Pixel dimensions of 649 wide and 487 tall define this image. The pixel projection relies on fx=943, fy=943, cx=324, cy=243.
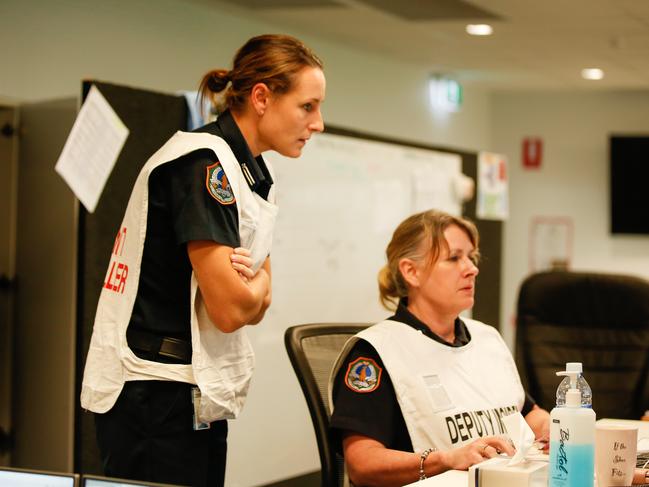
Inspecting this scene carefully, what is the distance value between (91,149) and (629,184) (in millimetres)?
5192

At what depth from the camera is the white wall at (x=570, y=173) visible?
7312 mm

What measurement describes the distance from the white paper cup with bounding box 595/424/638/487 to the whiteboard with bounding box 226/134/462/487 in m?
2.19

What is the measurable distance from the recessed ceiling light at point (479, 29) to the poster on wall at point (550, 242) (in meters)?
2.61

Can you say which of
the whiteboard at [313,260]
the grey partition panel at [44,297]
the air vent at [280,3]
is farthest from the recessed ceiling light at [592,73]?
the grey partition panel at [44,297]

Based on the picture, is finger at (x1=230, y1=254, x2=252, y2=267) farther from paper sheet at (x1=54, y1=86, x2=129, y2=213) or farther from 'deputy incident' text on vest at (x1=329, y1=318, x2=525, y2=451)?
paper sheet at (x1=54, y1=86, x2=129, y2=213)

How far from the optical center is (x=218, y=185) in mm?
1802

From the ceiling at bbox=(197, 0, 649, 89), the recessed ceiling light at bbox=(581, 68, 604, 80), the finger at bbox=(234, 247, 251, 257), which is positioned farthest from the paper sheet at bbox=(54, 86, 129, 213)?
the recessed ceiling light at bbox=(581, 68, 604, 80)

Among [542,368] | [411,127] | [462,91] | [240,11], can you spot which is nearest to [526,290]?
[542,368]

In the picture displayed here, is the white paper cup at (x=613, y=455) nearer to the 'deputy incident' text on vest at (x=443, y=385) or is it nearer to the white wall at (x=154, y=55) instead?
the 'deputy incident' text on vest at (x=443, y=385)

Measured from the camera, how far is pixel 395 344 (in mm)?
2068

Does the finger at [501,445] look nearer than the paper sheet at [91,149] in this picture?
Yes

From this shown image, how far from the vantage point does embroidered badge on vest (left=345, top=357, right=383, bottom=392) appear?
6.49 ft

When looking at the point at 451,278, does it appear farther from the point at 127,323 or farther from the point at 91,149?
the point at 91,149

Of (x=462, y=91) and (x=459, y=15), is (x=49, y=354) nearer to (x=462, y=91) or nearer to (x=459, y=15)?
(x=459, y=15)
